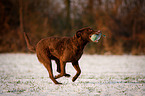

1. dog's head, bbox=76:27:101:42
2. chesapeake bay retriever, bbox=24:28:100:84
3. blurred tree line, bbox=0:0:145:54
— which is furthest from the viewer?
blurred tree line, bbox=0:0:145:54

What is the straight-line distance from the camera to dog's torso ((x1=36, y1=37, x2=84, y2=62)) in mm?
6484

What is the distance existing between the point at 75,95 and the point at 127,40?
2273 centimetres

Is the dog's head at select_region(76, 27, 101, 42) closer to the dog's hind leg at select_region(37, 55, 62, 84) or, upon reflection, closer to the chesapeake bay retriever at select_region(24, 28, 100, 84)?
the chesapeake bay retriever at select_region(24, 28, 100, 84)

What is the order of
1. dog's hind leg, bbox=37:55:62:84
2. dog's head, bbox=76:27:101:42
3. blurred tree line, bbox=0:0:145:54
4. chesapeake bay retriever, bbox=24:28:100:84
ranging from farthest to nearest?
1. blurred tree line, bbox=0:0:145:54
2. dog's hind leg, bbox=37:55:62:84
3. chesapeake bay retriever, bbox=24:28:100:84
4. dog's head, bbox=76:27:101:42

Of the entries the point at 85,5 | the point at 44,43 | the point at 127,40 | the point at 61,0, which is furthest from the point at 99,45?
the point at 44,43

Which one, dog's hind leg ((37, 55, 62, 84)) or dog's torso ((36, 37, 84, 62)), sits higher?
dog's torso ((36, 37, 84, 62))

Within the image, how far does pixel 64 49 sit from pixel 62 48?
3.9 inches

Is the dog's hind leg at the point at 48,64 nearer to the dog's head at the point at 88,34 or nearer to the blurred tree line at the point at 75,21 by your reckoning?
the dog's head at the point at 88,34

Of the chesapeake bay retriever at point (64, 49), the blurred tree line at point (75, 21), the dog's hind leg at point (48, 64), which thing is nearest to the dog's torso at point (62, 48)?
the chesapeake bay retriever at point (64, 49)

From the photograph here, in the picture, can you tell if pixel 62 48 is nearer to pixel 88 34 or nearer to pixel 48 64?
pixel 48 64

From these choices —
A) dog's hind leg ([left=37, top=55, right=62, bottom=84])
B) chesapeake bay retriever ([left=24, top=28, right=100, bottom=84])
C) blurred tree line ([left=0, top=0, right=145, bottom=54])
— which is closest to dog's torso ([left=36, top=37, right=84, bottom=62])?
chesapeake bay retriever ([left=24, top=28, right=100, bottom=84])

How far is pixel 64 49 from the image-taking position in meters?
6.68

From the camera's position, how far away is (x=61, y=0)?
32.4 meters

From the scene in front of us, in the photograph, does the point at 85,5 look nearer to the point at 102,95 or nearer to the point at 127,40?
the point at 127,40
